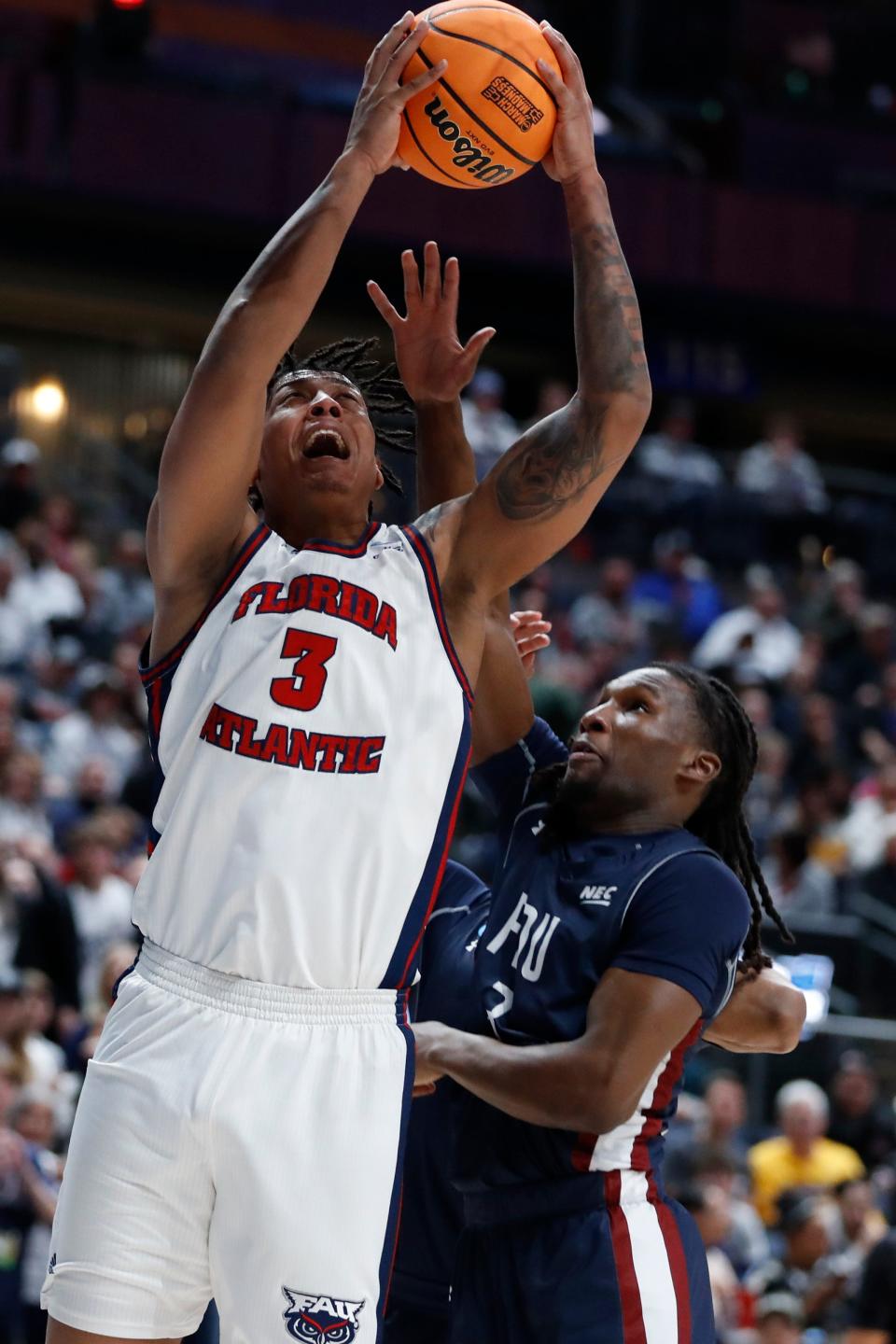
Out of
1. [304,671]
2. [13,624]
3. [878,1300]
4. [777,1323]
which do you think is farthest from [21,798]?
[304,671]

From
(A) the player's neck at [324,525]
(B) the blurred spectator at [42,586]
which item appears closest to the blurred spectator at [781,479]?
(B) the blurred spectator at [42,586]

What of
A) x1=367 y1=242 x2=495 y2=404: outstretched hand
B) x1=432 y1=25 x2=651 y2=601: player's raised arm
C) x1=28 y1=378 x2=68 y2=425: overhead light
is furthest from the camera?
x1=28 y1=378 x2=68 y2=425: overhead light

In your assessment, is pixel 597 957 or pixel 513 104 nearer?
pixel 513 104

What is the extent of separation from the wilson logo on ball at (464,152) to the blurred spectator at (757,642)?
33.9 feet

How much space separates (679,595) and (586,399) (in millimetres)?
11584

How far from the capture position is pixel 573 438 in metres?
3.37

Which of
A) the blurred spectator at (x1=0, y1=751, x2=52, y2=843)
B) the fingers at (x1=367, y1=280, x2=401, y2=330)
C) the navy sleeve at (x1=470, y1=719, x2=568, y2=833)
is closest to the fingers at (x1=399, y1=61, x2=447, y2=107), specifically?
the fingers at (x1=367, y1=280, x2=401, y2=330)

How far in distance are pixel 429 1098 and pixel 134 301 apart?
53.7 ft

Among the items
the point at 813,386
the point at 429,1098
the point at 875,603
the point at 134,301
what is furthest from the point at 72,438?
the point at 429,1098

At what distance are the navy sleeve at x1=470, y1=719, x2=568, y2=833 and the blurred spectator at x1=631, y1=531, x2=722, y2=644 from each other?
10385 millimetres

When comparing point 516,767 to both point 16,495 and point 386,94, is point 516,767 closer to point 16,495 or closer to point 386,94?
point 386,94

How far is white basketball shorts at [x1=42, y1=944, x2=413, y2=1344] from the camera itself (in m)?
2.98

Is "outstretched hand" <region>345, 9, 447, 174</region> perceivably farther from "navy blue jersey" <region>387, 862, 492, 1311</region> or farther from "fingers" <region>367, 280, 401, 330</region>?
"navy blue jersey" <region>387, 862, 492, 1311</region>

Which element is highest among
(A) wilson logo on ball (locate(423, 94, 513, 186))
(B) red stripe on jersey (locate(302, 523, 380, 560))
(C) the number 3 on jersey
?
(A) wilson logo on ball (locate(423, 94, 513, 186))
